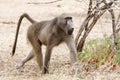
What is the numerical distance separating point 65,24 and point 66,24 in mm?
45

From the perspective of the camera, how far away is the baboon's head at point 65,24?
7.48 meters

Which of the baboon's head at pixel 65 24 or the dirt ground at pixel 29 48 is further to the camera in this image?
the baboon's head at pixel 65 24

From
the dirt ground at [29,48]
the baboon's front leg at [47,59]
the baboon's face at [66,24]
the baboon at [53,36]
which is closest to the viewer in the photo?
the dirt ground at [29,48]

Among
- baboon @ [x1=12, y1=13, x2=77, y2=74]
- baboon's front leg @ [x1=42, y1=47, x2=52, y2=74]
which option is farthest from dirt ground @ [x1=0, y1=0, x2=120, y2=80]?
baboon @ [x1=12, y1=13, x2=77, y2=74]

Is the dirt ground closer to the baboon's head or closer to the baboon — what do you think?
the baboon

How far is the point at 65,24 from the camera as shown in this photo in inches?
302

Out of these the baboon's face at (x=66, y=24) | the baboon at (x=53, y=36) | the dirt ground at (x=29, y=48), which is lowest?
the dirt ground at (x=29, y=48)

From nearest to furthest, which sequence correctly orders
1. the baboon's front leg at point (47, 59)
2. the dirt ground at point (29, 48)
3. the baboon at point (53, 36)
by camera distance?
the dirt ground at point (29, 48) → the baboon at point (53, 36) → the baboon's front leg at point (47, 59)

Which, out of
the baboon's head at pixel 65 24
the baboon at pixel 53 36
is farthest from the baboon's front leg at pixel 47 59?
the baboon's head at pixel 65 24

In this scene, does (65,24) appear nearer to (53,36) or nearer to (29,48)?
(53,36)

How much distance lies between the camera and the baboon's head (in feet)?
24.5

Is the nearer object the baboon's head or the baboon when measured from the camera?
the baboon's head

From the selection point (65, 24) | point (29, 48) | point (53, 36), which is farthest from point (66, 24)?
point (29, 48)

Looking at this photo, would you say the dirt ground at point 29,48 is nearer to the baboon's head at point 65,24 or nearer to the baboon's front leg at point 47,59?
the baboon's front leg at point 47,59
